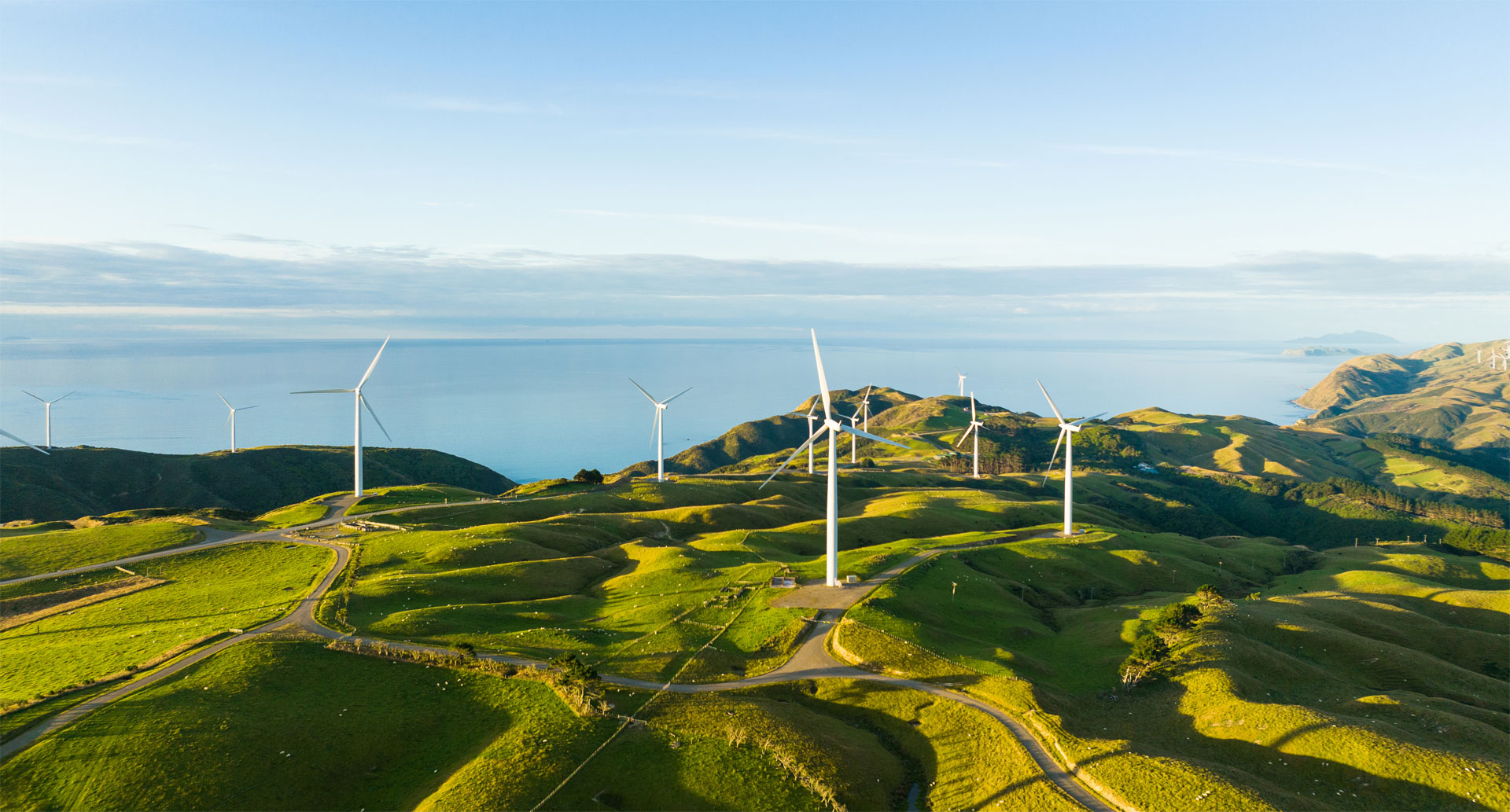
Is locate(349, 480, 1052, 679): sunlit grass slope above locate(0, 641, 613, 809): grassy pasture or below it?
below

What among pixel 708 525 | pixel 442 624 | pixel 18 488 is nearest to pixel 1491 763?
pixel 442 624

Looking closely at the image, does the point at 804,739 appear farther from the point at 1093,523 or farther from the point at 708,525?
the point at 1093,523

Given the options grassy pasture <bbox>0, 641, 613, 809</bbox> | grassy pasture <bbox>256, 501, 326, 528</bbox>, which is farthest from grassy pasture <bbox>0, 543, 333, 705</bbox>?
grassy pasture <bbox>256, 501, 326, 528</bbox>

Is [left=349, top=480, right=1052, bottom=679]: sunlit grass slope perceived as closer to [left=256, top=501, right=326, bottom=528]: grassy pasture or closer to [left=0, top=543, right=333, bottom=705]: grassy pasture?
[left=0, top=543, right=333, bottom=705]: grassy pasture

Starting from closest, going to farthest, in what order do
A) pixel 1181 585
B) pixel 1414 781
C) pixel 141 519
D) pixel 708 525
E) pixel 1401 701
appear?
1. pixel 1414 781
2. pixel 1401 701
3. pixel 1181 585
4. pixel 141 519
5. pixel 708 525

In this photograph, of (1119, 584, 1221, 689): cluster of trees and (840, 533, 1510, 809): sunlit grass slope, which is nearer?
(840, 533, 1510, 809): sunlit grass slope

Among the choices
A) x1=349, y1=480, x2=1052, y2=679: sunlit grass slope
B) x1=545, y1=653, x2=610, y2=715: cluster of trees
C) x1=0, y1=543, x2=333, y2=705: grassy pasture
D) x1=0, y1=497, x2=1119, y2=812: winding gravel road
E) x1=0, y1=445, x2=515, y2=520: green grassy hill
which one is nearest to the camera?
x1=0, y1=497, x2=1119, y2=812: winding gravel road

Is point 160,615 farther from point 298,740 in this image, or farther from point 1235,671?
point 1235,671
